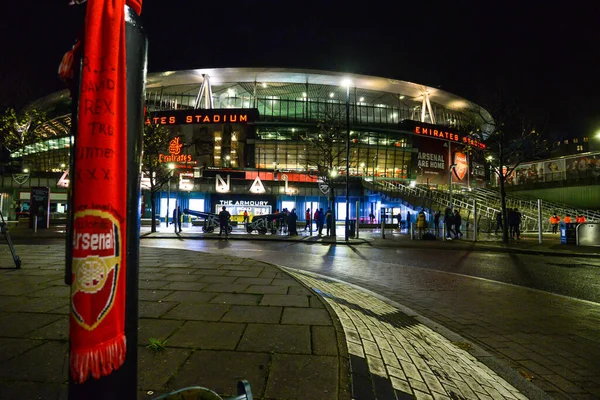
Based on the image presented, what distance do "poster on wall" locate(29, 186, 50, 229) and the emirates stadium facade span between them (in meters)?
12.5

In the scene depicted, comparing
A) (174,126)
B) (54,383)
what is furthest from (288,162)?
(54,383)

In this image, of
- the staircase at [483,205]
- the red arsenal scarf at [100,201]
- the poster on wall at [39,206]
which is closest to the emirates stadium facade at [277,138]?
the staircase at [483,205]

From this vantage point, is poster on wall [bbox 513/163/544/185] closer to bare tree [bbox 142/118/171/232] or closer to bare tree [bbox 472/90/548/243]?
bare tree [bbox 472/90/548/243]

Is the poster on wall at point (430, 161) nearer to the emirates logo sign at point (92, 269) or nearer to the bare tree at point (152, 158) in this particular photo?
the bare tree at point (152, 158)

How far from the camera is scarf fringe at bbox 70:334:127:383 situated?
125 cm

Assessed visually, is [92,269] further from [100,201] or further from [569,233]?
[569,233]

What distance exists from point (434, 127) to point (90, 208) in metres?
51.1

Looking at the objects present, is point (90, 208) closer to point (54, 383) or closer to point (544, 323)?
point (54, 383)

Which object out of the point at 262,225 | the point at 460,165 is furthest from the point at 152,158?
the point at 460,165

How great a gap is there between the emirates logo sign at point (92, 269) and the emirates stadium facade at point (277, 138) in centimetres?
3506

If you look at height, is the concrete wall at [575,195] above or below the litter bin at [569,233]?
above

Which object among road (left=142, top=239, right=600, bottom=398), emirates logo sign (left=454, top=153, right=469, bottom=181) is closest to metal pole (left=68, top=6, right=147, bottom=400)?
road (left=142, top=239, right=600, bottom=398)

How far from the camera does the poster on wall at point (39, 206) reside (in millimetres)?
22500

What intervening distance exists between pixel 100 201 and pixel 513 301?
6619 millimetres
